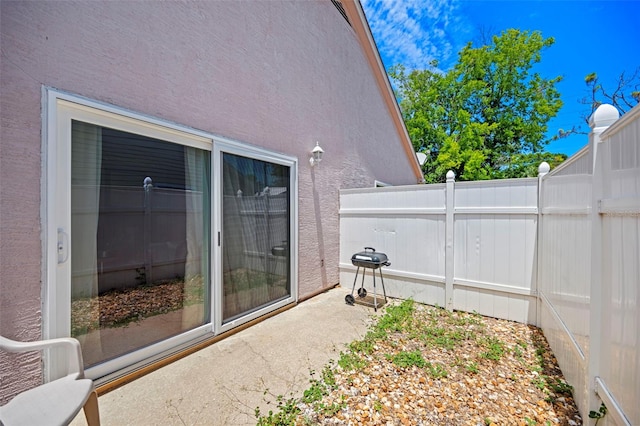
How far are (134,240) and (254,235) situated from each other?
1.35 meters

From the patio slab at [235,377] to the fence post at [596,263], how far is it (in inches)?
76.4

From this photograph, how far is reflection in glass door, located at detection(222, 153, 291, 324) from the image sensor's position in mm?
3094

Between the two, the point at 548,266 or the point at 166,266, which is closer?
the point at 166,266

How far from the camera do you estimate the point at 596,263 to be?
5.36ft

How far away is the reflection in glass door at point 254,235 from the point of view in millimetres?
3094

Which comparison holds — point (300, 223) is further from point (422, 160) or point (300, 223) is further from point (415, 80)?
point (415, 80)

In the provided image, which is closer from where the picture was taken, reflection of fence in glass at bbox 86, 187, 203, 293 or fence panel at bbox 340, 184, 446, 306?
reflection of fence in glass at bbox 86, 187, 203, 293

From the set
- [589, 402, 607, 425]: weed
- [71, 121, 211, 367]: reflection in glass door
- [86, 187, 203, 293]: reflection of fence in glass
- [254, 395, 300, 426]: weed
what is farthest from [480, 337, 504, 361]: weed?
[86, 187, 203, 293]: reflection of fence in glass

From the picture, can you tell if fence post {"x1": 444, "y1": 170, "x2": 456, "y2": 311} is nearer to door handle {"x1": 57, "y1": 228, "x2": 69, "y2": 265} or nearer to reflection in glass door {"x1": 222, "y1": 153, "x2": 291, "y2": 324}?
reflection in glass door {"x1": 222, "y1": 153, "x2": 291, "y2": 324}

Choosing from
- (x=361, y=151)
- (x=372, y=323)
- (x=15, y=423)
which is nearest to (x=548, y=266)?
(x=372, y=323)

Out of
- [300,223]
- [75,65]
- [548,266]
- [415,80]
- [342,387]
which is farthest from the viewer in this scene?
[415,80]

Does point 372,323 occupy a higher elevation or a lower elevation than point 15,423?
lower

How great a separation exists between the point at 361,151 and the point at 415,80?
1117 cm

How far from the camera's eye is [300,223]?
4.17 meters
